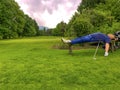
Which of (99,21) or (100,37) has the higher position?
(99,21)

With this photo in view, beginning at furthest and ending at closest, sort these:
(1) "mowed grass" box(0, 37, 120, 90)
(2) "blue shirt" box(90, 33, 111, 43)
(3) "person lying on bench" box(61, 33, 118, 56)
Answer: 1. (2) "blue shirt" box(90, 33, 111, 43)
2. (3) "person lying on bench" box(61, 33, 118, 56)
3. (1) "mowed grass" box(0, 37, 120, 90)

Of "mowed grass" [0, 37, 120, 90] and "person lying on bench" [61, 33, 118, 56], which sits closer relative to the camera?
"mowed grass" [0, 37, 120, 90]

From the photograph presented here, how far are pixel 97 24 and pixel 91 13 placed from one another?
1.61m

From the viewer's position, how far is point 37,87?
7.21m

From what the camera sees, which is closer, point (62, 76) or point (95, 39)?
point (62, 76)

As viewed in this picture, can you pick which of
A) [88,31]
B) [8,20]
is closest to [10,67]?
[88,31]

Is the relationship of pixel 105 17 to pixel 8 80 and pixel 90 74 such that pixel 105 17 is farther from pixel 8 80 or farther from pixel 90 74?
pixel 8 80

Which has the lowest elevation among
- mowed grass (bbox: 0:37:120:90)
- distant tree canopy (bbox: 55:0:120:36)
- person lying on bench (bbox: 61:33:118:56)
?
mowed grass (bbox: 0:37:120:90)

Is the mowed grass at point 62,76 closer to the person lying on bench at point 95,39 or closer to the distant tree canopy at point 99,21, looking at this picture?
the person lying on bench at point 95,39

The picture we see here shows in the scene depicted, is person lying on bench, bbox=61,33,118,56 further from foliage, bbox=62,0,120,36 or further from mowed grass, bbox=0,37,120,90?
foliage, bbox=62,0,120,36

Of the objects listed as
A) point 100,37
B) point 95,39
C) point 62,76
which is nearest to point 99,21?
point 100,37

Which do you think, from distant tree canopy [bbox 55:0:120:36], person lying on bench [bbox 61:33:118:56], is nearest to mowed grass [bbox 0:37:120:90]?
person lying on bench [bbox 61:33:118:56]

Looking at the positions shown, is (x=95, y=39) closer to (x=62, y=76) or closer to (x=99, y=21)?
(x=62, y=76)

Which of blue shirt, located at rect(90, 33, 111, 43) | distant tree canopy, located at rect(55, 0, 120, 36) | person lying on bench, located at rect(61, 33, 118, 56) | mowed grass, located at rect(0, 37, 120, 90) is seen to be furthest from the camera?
distant tree canopy, located at rect(55, 0, 120, 36)
